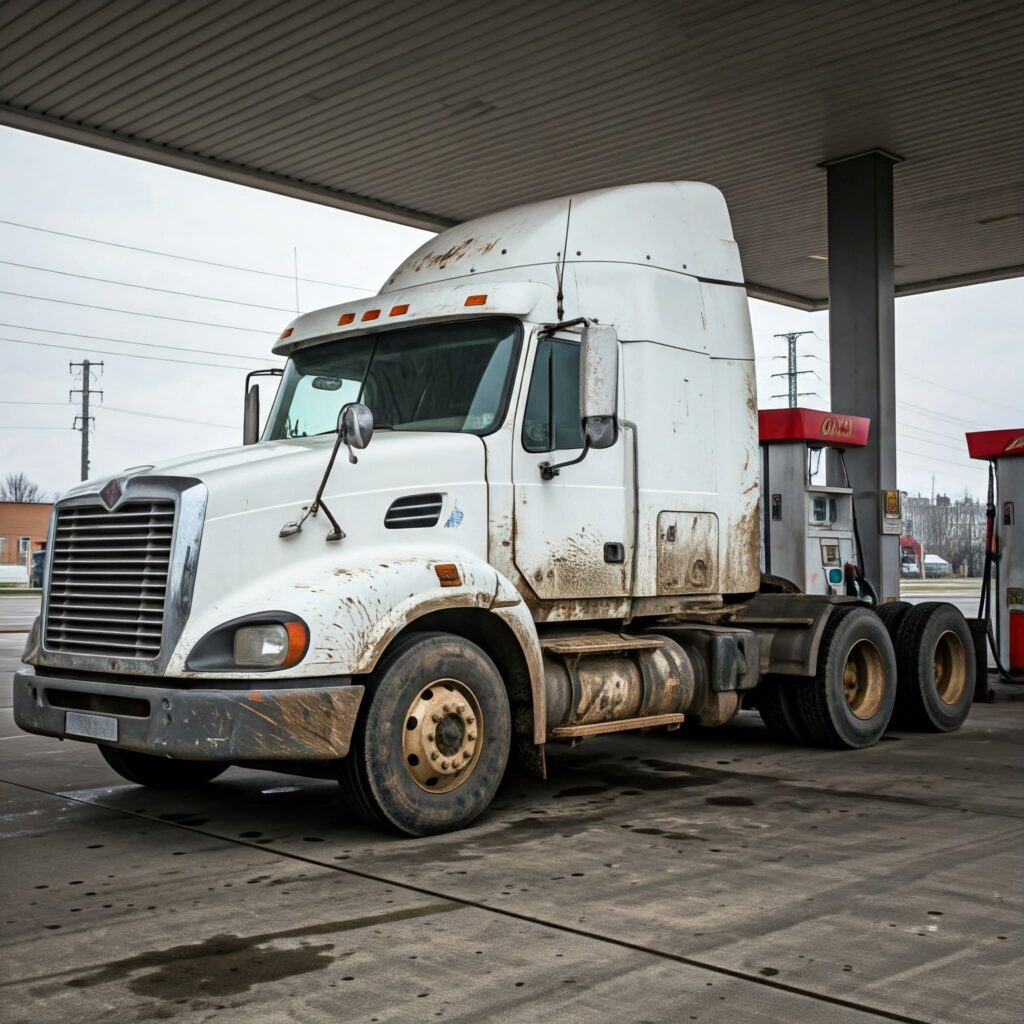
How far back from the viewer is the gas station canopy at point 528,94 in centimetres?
1220

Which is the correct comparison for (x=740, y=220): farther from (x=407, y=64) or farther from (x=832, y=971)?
(x=832, y=971)

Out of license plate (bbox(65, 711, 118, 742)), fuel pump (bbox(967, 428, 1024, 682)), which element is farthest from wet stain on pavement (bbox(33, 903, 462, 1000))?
fuel pump (bbox(967, 428, 1024, 682))

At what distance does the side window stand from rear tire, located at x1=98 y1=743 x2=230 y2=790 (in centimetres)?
285

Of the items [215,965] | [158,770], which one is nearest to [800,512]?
[158,770]

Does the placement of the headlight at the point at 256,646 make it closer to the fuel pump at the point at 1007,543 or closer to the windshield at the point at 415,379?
the windshield at the point at 415,379

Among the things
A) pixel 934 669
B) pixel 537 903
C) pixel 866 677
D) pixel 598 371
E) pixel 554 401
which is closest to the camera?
pixel 537 903

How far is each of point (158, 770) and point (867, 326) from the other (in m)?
11.4

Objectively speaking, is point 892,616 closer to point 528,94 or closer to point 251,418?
point 251,418

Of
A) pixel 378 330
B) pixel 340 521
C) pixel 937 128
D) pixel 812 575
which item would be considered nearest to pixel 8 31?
pixel 378 330

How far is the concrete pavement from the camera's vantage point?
13.8ft

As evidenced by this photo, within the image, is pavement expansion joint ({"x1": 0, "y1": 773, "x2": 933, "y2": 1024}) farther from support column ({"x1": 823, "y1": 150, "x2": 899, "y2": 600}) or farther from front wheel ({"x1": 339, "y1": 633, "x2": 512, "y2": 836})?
support column ({"x1": 823, "y1": 150, "x2": 899, "y2": 600})

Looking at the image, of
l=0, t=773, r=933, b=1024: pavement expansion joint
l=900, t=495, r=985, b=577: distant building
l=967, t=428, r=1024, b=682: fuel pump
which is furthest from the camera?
l=900, t=495, r=985, b=577: distant building

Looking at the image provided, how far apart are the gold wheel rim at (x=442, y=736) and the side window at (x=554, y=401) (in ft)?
5.17

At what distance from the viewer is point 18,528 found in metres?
81.7
